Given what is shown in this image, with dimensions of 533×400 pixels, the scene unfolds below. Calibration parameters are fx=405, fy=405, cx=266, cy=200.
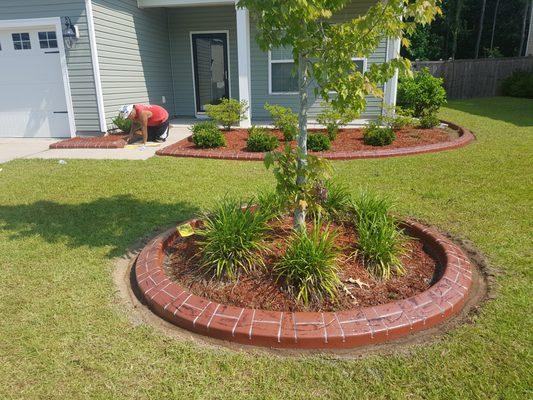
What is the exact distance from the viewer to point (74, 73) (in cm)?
859

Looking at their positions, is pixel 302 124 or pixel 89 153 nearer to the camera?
pixel 302 124

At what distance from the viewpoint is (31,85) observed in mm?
9023

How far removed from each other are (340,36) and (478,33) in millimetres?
29548

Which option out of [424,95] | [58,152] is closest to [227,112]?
[58,152]

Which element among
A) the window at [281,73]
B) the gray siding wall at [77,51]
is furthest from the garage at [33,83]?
the window at [281,73]

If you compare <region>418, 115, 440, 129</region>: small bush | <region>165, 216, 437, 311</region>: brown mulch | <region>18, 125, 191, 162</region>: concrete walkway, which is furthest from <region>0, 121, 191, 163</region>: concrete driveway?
<region>418, 115, 440, 129</region>: small bush

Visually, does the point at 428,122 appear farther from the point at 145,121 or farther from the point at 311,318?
the point at 311,318

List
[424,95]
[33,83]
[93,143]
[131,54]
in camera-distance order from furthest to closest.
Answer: [424,95] → [131,54] → [33,83] → [93,143]

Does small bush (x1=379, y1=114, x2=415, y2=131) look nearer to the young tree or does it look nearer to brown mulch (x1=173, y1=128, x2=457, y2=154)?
brown mulch (x1=173, y1=128, x2=457, y2=154)

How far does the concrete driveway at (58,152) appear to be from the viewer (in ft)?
24.3

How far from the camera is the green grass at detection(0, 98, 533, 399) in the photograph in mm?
2094

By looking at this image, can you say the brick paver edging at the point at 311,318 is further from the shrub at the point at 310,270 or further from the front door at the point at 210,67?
the front door at the point at 210,67

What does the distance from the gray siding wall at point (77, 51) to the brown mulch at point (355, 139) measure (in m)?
2.25

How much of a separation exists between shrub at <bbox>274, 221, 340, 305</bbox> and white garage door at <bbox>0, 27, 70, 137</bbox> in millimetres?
8078
